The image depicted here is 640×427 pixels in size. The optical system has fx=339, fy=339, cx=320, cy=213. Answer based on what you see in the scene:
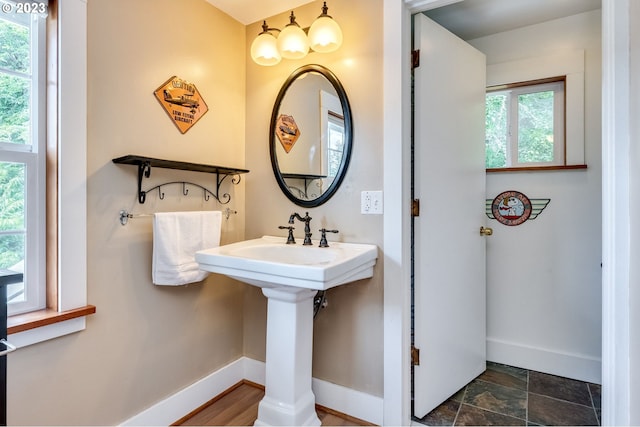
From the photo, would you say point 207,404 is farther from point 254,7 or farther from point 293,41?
point 254,7

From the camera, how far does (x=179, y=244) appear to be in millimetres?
1610

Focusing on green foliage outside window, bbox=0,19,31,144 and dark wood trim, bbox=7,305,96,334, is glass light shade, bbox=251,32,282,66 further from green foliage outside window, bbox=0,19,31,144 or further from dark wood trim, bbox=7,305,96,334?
dark wood trim, bbox=7,305,96,334

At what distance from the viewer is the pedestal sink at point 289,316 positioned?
1448mm

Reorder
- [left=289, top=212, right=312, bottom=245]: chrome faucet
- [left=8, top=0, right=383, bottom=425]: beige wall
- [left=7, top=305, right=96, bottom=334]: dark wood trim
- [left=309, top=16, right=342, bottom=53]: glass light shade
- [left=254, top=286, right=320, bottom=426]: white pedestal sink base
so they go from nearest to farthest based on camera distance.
Answer: 1. [left=7, top=305, right=96, bottom=334]: dark wood trim
2. [left=8, top=0, right=383, bottom=425]: beige wall
3. [left=254, top=286, right=320, bottom=426]: white pedestal sink base
4. [left=309, top=16, right=342, bottom=53]: glass light shade
5. [left=289, top=212, right=312, bottom=245]: chrome faucet

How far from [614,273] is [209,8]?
227cm

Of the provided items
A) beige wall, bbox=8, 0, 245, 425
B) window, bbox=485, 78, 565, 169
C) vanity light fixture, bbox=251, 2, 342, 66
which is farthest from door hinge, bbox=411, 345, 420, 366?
vanity light fixture, bbox=251, 2, 342, 66

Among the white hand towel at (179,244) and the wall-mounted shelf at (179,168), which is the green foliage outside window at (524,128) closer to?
the wall-mounted shelf at (179,168)

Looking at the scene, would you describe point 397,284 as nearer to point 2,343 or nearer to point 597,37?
point 2,343

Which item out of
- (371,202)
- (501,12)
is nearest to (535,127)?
(501,12)

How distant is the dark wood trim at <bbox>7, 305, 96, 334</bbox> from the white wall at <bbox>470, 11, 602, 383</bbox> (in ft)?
7.84

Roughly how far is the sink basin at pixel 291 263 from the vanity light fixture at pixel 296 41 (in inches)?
39.3

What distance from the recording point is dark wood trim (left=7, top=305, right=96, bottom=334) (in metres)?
1.15

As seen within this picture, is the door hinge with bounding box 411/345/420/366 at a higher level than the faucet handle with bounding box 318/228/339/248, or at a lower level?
lower

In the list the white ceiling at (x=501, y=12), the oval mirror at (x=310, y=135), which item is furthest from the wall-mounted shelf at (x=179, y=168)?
the white ceiling at (x=501, y=12)
